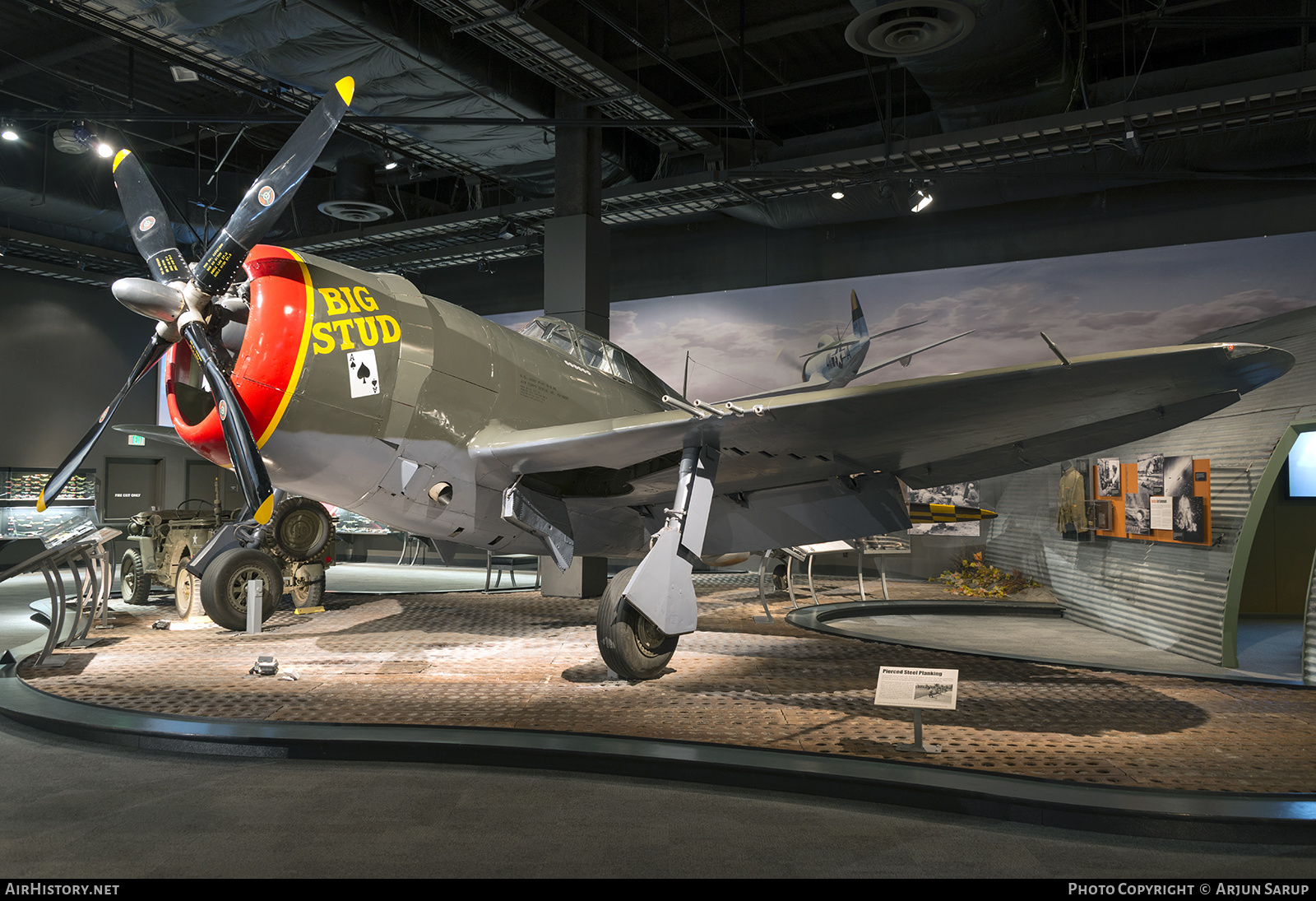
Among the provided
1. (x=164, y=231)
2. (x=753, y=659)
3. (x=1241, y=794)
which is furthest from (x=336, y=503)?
(x=1241, y=794)

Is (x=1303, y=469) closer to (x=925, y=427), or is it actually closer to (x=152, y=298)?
(x=925, y=427)

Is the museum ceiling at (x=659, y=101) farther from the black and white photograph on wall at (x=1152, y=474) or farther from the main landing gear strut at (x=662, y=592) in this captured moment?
the main landing gear strut at (x=662, y=592)

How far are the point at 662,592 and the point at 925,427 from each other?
1997mm

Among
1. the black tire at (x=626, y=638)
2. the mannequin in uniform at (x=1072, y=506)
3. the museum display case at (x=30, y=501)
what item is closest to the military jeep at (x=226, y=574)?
the black tire at (x=626, y=638)

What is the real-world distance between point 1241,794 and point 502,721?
3508 millimetres

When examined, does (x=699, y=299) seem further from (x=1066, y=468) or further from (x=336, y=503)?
(x=336, y=503)

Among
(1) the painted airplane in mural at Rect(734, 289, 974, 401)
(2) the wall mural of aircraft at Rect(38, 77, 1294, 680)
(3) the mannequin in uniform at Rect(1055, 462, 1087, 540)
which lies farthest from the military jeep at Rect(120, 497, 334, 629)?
(3) the mannequin in uniform at Rect(1055, 462, 1087, 540)

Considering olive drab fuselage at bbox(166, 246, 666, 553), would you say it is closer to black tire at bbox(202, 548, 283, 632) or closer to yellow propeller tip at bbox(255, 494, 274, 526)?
yellow propeller tip at bbox(255, 494, 274, 526)

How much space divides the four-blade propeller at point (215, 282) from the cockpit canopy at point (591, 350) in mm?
2312

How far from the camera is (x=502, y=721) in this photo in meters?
4.52

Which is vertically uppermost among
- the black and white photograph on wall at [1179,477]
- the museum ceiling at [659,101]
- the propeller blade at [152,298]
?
the museum ceiling at [659,101]

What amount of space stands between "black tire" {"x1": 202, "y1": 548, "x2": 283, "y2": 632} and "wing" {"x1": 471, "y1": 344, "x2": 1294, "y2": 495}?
3326 mm

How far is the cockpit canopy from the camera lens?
736cm

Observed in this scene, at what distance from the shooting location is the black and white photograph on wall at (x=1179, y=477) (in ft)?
24.5
